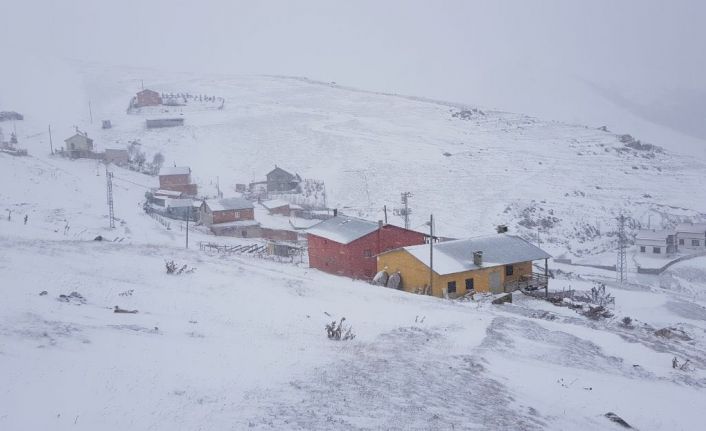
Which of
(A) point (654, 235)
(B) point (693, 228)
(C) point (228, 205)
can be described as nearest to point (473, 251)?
(C) point (228, 205)

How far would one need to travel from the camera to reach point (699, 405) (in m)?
15.5

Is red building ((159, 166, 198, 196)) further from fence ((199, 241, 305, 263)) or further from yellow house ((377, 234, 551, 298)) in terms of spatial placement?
yellow house ((377, 234, 551, 298))

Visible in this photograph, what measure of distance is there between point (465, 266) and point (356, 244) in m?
9.43

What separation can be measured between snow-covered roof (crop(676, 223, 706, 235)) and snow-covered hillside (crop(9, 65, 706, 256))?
6578 mm

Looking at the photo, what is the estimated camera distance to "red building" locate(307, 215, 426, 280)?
134 feet

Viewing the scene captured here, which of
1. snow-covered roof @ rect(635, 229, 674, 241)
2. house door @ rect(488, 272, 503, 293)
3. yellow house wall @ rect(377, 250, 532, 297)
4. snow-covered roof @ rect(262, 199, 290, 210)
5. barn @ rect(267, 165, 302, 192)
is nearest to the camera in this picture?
yellow house wall @ rect(377, 250, 532, 297)

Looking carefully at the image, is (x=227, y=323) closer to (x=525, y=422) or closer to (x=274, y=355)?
(x=274, y=355)

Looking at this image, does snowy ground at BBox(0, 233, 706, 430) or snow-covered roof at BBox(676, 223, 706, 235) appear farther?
snow-covered roof at BBox(676, 223, 706, 235)

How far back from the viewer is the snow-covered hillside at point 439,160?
67938 mm

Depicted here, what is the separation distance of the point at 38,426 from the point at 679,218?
7642 centimetres

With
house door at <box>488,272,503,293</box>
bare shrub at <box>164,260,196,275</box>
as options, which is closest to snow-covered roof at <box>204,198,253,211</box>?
bare shrub at <box>164,260,196,275</box>

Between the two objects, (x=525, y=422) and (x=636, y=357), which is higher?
(x=525, y=422)

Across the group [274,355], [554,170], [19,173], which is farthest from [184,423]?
[554,170]

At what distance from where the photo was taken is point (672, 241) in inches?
2291
